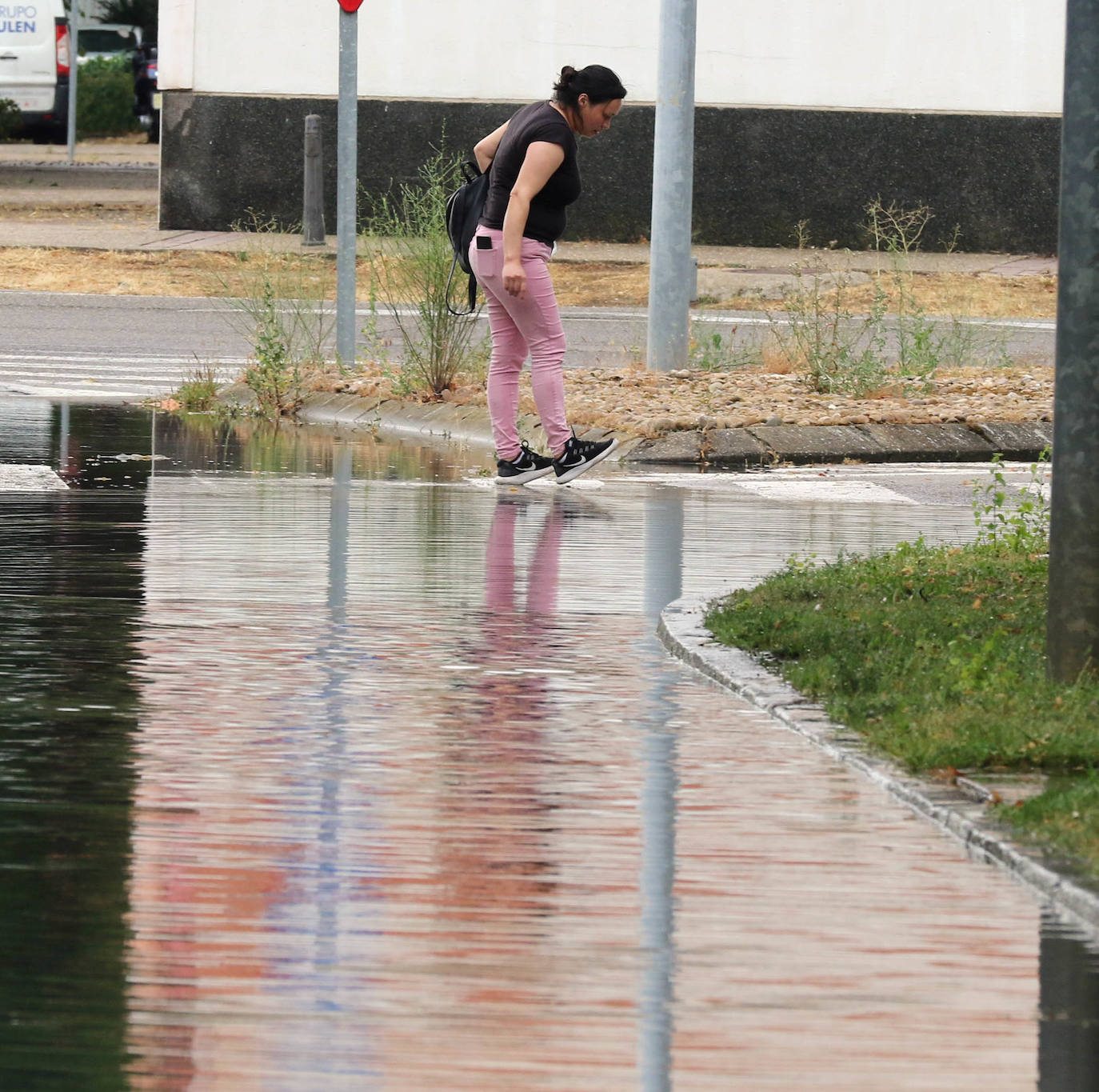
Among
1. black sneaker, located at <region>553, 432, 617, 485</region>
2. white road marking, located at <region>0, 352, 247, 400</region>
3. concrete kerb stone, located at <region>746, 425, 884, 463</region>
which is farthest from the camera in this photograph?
white road marking, located at <region>0, 352, 247, 400</region>

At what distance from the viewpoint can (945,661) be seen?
696cm

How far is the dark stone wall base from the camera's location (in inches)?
1119

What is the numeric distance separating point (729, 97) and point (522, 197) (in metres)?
17.7

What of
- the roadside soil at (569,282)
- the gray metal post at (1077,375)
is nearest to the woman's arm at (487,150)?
the gray metal post at (1077,375)

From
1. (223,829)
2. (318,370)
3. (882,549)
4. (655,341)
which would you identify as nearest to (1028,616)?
(882,549)

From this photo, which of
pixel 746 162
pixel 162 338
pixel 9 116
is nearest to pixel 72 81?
pixel 9 116

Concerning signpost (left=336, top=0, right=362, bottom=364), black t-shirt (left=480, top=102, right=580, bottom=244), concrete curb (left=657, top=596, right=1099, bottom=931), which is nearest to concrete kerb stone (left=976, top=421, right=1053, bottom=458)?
black t-shirt (left=480, top=102, right=580, bottom=244)

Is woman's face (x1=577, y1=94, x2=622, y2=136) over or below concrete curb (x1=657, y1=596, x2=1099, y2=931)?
over

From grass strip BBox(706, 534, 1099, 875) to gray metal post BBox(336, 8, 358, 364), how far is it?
23.6ft

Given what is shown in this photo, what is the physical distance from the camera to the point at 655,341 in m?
15.4

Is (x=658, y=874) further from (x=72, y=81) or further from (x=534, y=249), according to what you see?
(x=72, y=81)

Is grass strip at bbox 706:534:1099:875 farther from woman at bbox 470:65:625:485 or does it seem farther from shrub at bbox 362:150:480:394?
shrub at bbox 362:150:480:394

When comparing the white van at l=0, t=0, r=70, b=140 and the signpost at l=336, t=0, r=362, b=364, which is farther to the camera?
the white van at l=0, t=0, r=70, b=140

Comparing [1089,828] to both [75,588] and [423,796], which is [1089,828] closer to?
[423,796]
